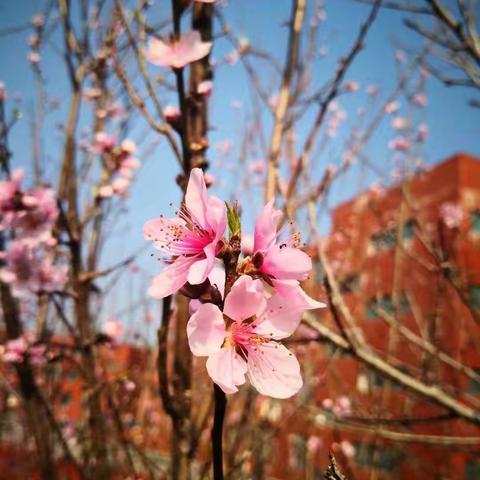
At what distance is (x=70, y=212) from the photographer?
2129 millimetres

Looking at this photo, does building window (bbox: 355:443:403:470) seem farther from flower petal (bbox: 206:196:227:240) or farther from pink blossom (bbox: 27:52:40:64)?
pink blossom (bbox: 27:52:40:64)

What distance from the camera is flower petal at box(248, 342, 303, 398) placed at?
0.74 meters

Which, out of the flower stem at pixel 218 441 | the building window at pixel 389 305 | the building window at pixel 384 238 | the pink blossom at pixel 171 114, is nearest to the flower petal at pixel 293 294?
the flower stem at pixel 218 441

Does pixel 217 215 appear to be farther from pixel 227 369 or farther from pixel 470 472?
pixel 470 472

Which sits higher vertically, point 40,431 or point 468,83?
point 468,83

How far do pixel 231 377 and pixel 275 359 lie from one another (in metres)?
0.13

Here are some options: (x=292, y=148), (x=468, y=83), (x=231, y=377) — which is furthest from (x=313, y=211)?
(x=292, y=148)

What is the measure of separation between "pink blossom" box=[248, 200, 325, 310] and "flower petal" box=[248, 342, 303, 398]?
11cm

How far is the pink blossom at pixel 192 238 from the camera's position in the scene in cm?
72

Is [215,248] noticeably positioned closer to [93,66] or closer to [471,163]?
[93,66]

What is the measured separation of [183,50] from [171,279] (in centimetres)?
86

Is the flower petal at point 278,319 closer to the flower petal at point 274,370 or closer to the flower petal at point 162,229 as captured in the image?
the flower petal at point 274,370

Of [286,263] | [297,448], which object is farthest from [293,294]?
[297,448]

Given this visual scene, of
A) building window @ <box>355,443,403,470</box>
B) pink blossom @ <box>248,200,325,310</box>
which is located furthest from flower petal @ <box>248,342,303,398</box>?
building window @ <box>355,443,403,470</box>
